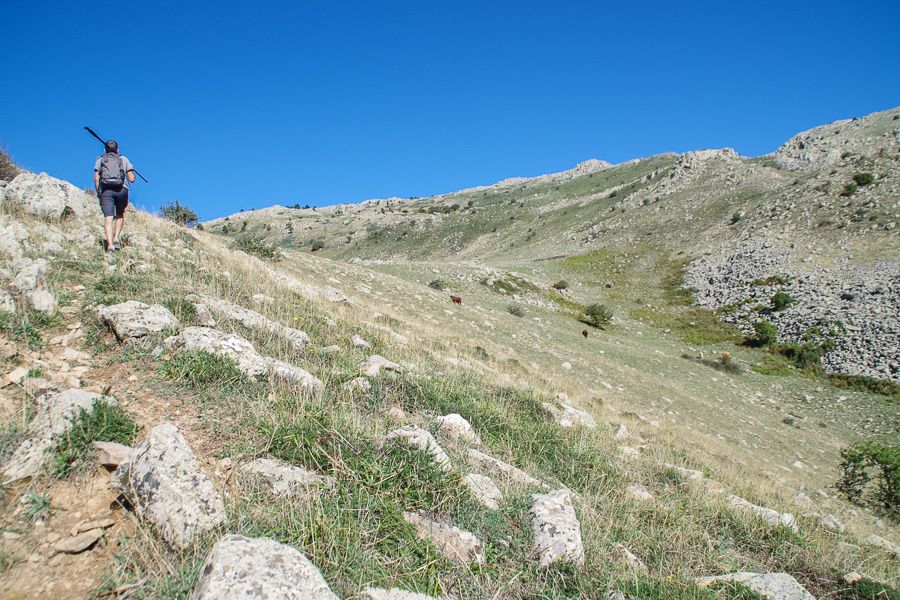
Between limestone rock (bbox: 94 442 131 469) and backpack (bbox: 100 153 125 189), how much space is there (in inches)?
282

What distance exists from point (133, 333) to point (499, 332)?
44.4 ft

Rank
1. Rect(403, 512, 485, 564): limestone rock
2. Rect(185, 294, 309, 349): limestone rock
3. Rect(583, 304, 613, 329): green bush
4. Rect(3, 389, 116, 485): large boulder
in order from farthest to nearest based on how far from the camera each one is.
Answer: Rect(583, 304, 613, 329): green bush → Rect(185, 294, 309, 349): limestone rock → Rect(403, 512, 485, 564): limestone rock → Rect(3, 389, 116, 485): large boulder

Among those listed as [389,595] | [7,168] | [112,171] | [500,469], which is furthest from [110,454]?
[7,168]

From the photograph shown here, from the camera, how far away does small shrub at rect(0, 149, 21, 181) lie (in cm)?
1198

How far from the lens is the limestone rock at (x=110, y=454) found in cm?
300

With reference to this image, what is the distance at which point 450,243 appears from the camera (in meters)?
63.0

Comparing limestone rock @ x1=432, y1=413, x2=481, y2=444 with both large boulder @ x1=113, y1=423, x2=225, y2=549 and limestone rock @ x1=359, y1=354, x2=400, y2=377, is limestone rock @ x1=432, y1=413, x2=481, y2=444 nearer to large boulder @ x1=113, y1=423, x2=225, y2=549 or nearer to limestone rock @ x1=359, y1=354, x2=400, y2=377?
limestone rock @ x1=359, y1=354, x2=400, y2=377

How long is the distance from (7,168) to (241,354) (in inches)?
526

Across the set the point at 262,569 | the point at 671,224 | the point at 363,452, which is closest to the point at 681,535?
the point at 363,452

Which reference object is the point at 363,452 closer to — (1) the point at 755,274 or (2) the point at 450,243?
(1) the point at 755,274

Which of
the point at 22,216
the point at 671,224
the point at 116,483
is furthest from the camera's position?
the point at 671,224

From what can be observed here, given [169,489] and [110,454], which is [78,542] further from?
[110,454]

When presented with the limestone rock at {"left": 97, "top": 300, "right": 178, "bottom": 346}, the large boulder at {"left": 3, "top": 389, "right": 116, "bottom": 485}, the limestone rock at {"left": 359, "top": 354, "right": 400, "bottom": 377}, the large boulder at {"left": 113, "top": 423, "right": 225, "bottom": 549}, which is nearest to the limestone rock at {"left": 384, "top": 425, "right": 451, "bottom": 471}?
the large boulder at {"left": 113, "top": 423, "right": 225, "bottom": 549}

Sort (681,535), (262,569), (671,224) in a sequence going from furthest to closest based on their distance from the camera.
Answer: (671,224), (681,535), (262,569)
